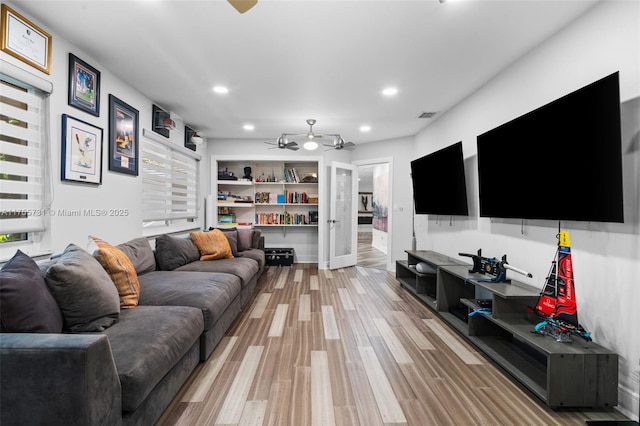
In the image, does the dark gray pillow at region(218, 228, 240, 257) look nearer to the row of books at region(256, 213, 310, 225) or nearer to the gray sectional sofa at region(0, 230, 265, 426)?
the row of books at region(256, 213, 310, 225)

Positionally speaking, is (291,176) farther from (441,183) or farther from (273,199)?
(441,183)

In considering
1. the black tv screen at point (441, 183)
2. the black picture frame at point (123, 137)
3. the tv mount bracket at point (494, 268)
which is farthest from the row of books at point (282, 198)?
the tv mount bracket at point (494, 268)

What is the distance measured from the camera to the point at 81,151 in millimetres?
2570

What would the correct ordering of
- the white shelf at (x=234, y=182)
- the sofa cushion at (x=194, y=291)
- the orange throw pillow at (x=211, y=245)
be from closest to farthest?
the sofa cushion at (x=194, y=291) < the orange throw pillow at (x=211, y=245) < the white shelf at (x=234, y=182)

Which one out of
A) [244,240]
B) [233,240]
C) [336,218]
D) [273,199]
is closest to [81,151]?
[233,240]

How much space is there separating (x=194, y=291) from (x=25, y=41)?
84.5 inches

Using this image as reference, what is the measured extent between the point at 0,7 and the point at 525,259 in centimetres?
427

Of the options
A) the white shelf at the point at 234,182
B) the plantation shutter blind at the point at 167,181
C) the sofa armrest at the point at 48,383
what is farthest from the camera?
the white shelf at the point at 234,182

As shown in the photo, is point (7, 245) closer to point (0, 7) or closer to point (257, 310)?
point (0, 7)

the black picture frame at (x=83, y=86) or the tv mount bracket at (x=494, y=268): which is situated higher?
the black picture frame at (x=83, y=86)

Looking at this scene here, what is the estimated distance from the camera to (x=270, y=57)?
2.62 metres

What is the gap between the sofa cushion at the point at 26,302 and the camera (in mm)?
1288

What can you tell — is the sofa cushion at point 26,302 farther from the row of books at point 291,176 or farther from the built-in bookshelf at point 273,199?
the row of books at point 291,176

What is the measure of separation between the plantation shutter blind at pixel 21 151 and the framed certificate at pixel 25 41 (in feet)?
0.39
